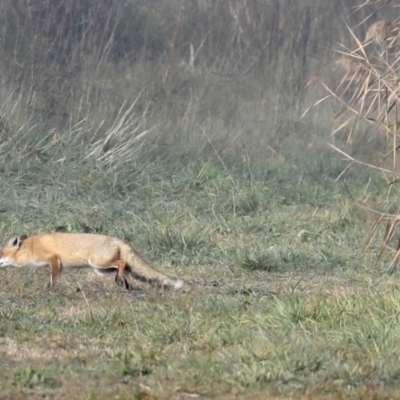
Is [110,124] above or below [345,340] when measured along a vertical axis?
below

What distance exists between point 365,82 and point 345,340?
5.10ft

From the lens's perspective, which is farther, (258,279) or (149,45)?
(149,45)

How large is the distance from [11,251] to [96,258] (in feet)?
2.55

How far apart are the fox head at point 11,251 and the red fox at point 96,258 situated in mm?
157

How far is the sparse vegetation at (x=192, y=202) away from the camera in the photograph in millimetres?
5000

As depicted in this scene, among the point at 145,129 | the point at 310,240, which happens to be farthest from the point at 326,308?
the point at 145,129

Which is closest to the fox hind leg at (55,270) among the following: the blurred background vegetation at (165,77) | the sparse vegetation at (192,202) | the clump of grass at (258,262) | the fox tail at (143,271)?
the sparse vegetation at (192,202)

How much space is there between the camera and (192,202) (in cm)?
1079

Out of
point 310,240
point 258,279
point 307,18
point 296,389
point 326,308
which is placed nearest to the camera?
point 296,389

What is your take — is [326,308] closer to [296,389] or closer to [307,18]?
[296,389]

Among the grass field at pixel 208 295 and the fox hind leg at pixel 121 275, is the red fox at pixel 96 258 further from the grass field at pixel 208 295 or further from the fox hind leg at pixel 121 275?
the grass field at pixel 208 295

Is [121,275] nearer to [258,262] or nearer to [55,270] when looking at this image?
[55,270]

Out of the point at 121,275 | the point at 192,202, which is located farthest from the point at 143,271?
the point at 192,202

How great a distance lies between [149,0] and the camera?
15.3 metres
